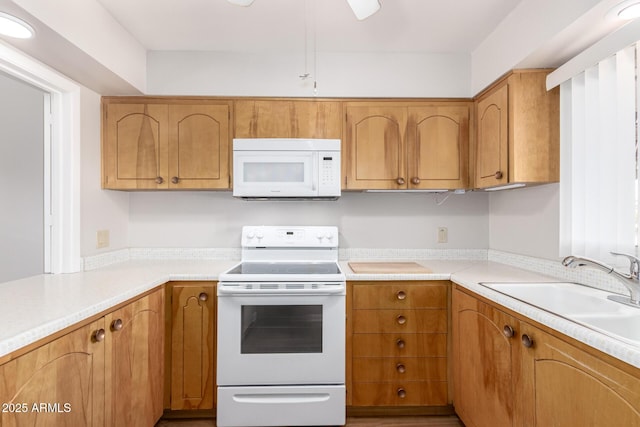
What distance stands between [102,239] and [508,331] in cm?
235

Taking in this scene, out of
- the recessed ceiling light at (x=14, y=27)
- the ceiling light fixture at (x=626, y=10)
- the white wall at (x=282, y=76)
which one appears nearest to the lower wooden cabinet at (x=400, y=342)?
the white wall at (x=282, y=76)

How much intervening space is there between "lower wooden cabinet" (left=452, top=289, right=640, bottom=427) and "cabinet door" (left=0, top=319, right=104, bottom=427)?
1.65 m

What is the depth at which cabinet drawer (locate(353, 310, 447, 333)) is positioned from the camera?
6.22 ft

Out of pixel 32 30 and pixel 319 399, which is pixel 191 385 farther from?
pixel 32 30

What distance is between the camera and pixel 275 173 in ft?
6.88

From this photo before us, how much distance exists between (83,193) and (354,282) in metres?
1.72

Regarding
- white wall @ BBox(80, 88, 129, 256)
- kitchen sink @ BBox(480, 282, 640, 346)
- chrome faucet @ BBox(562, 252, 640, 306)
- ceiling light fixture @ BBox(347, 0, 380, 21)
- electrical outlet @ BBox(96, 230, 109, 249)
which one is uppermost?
ceiling light fixture @ BBox(347, 0, 380, 21)

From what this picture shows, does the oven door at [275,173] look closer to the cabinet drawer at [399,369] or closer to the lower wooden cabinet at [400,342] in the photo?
the lower wooden cabinet at [400,342]

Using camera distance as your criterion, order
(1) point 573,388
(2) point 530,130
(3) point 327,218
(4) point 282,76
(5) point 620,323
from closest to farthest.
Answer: (1) point 573,388, (5) point 620,323, (2) point 530,130, (4) point 282,76, (3) point 327,218

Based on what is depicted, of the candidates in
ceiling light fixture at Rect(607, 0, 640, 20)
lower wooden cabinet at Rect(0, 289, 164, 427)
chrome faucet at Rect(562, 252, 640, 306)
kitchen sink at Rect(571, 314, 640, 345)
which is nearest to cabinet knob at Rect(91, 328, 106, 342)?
lower wooden cabinet at Rect(0, 289, 164, 427)

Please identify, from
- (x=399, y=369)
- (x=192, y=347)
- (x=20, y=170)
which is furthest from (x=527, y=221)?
(x=20, y=170)

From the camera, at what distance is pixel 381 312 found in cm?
190

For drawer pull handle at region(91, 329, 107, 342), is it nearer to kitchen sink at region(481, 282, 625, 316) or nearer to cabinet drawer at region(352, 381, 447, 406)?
cabinet drawer at region(352, 381, 447, 406)

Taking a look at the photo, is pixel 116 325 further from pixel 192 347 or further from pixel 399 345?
pixel 399 345
